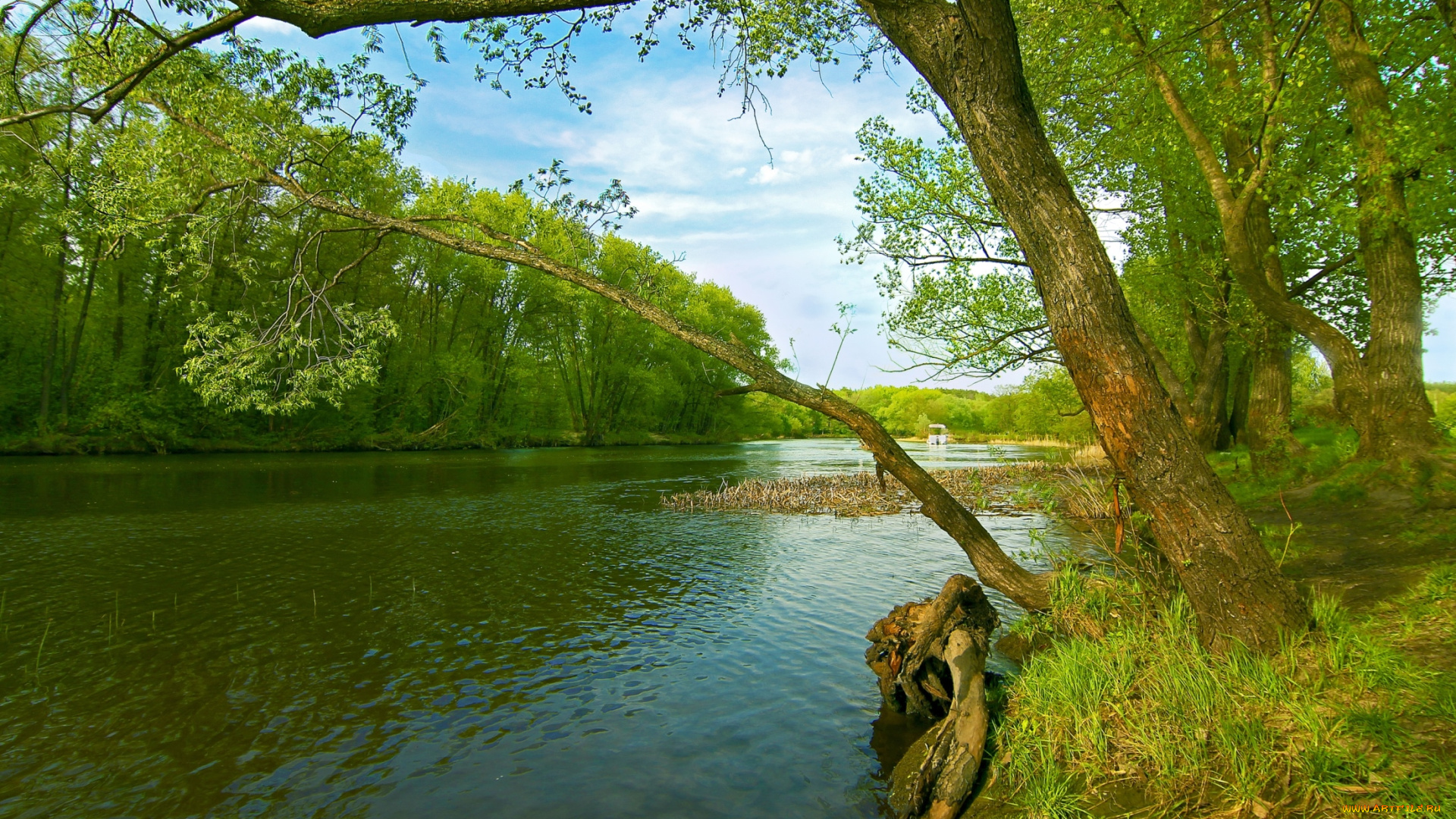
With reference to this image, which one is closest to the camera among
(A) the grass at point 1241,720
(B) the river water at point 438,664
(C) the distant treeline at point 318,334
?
(A) the grass at point 1241,720

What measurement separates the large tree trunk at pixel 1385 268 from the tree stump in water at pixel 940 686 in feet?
22.2

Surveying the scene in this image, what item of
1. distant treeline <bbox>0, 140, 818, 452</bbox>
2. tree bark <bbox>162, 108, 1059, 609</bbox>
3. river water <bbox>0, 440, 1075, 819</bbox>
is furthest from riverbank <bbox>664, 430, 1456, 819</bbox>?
distant treeline <bbox>0, 140, 818, 452</bbox>

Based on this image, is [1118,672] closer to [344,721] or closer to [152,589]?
[344,721]

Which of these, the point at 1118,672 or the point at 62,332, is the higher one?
the point at 62,332

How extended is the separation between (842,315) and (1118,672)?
10.1 ft

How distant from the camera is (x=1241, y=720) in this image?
11.8ft

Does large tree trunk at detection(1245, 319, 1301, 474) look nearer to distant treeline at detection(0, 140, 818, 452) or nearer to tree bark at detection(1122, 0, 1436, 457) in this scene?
tree bark at detection(1122, 0, 1436, 457)

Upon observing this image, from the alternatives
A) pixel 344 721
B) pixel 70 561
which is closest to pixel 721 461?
pixel 70 561

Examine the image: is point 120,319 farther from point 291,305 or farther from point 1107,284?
point 1107,284

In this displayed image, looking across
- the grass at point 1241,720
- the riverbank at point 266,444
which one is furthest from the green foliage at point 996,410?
the riverbank at point 266,444

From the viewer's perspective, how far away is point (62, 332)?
29297 mm

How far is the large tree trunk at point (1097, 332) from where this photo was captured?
4.11 m

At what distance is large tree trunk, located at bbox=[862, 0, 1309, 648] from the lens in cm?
411

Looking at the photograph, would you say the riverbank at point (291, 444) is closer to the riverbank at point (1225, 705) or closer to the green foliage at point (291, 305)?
the green foliage at point (291, 305)
